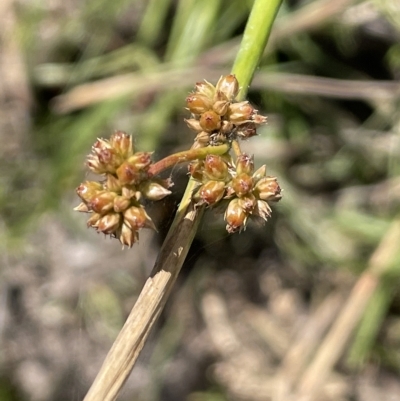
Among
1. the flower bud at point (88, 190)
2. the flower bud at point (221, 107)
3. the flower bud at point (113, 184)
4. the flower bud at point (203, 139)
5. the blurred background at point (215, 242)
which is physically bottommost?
the flower bud at point (88, 190)

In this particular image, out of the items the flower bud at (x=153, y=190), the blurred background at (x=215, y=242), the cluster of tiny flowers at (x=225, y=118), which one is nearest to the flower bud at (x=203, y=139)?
the cluster of tiny flowers at (x=225, y=118)

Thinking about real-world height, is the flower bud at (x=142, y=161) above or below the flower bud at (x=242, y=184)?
below

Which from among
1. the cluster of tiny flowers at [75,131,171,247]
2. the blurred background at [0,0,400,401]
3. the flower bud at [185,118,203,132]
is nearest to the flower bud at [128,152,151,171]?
the cluster of tiny flowers at [75,131,171,247]

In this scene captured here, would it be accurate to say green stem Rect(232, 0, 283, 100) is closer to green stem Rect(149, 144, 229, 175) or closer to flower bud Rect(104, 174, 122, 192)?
green stem Rect(149, 144, 229, 175)

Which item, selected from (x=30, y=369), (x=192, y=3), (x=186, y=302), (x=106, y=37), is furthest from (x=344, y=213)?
(x=30, y=369)

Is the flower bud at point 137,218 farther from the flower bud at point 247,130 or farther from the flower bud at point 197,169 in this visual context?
the flower bud at point 247,130

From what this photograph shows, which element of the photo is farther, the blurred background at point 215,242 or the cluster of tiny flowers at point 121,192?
the blurred background at point 215,242


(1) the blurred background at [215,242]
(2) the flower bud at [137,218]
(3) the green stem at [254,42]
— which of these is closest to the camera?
(2) the flower bud at [137,218]

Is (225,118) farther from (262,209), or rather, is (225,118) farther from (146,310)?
(146,310)
